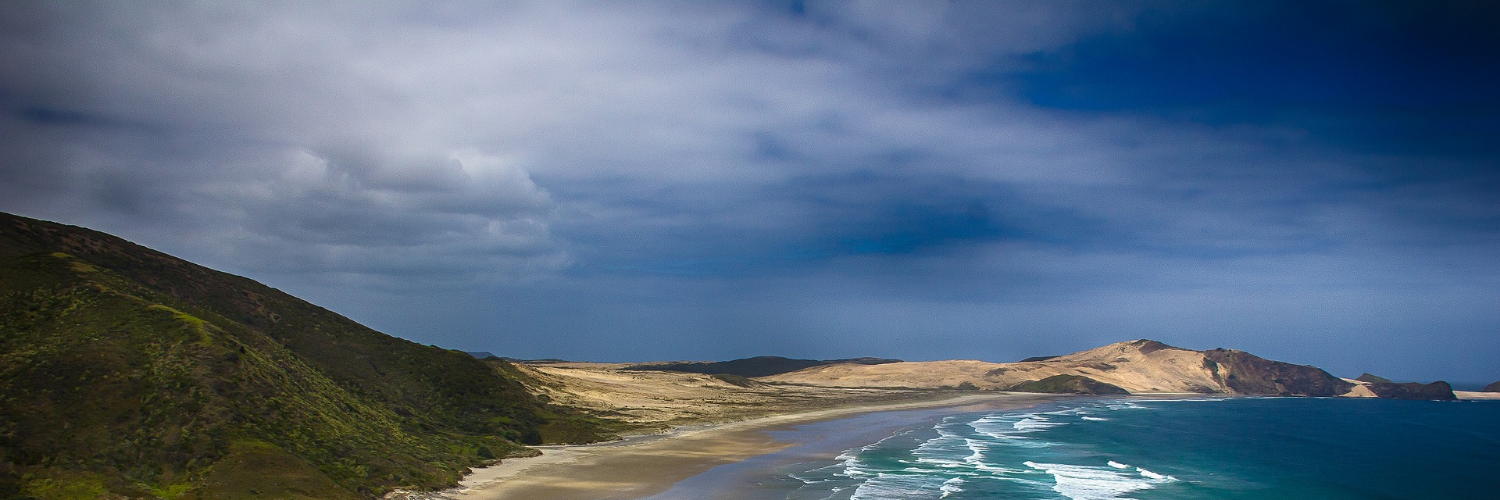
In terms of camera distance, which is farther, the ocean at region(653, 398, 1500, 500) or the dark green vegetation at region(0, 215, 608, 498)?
the ocean at region(653, 398, 1500, 500)

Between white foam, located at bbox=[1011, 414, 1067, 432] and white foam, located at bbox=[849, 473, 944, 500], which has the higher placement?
white foam, located at bbox=[1011, 414, 1067, 432]

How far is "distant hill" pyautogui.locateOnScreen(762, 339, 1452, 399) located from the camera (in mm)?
165875

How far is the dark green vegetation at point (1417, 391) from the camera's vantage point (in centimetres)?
17112

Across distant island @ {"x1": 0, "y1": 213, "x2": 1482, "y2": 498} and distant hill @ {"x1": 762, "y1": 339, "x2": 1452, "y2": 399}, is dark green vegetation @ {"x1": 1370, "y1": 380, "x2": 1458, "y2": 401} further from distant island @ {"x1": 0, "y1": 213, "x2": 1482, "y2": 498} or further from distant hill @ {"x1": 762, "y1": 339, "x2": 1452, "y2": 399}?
distant island @ {"x1": 0, "y1": 213, "x2": 1482, "y2": 498}

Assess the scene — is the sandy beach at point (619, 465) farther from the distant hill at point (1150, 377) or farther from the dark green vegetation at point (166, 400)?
the distant hill at point (1150, 377)

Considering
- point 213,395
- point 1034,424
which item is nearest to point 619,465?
point 213,395

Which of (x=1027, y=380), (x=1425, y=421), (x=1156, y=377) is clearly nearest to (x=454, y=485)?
(x=1425, y=421)

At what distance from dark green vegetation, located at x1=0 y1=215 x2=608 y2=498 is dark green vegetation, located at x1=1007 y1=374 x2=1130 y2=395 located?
442 feet

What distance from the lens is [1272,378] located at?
171375 millimetres

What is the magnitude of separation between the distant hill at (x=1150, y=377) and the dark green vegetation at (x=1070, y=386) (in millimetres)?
199

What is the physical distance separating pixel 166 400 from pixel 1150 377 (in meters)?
179

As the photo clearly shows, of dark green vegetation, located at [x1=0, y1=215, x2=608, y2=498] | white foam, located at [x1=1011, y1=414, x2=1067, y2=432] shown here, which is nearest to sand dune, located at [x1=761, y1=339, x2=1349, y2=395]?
white foam, located at [x1=1011, y1=414, x2=1067, y2=432]

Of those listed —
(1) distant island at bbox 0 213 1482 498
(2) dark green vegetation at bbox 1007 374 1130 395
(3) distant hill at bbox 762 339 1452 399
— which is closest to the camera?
(1) distant island at bbox 0 213 1482 498

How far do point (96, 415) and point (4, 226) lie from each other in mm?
21825
